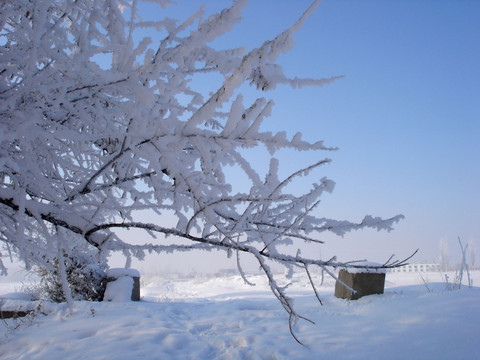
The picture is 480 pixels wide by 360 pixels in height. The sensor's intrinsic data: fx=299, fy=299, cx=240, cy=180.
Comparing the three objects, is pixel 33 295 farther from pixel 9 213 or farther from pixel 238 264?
pixel 238 264

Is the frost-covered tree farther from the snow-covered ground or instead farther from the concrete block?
the concrete block

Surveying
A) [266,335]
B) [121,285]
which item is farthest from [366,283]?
[121,285]

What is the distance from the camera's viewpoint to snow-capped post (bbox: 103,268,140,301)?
8.71 metres

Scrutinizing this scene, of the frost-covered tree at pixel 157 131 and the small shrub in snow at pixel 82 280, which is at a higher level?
the frost-covered tree at pixel 157 131

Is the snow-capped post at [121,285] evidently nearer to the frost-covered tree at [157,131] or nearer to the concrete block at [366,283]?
the concrete block at [366,283]

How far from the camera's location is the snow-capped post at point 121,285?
28.6ft

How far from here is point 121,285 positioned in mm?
9000

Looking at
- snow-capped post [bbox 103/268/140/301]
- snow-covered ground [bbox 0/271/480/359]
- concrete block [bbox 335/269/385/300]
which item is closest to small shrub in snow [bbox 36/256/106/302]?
snow-capped post [bbox 103/268/140/301]

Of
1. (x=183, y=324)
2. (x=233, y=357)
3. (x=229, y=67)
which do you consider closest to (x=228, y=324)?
(x=183, y=324)

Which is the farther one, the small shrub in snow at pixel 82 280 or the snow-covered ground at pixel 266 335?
the small shrub in snow at pixel 82 280

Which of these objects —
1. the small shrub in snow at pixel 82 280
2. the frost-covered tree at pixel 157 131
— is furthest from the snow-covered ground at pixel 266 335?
the small shrub in snow at pixel 82 280

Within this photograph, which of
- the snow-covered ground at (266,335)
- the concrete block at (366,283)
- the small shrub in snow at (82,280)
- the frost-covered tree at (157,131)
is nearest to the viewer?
the frost-covered tree at (157,131)

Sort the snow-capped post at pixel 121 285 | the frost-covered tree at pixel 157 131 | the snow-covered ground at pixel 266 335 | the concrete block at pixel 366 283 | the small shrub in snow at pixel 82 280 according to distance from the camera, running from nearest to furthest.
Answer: the frost-covered tree at pixel 157 131
the snow-covered ground at pixel 266 335
the concrete block at pixel 366 283
the snow-capped post at pixel 121 285
the small shrub in snow at pixel 82 280

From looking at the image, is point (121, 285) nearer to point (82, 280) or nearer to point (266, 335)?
point (82, 280)
